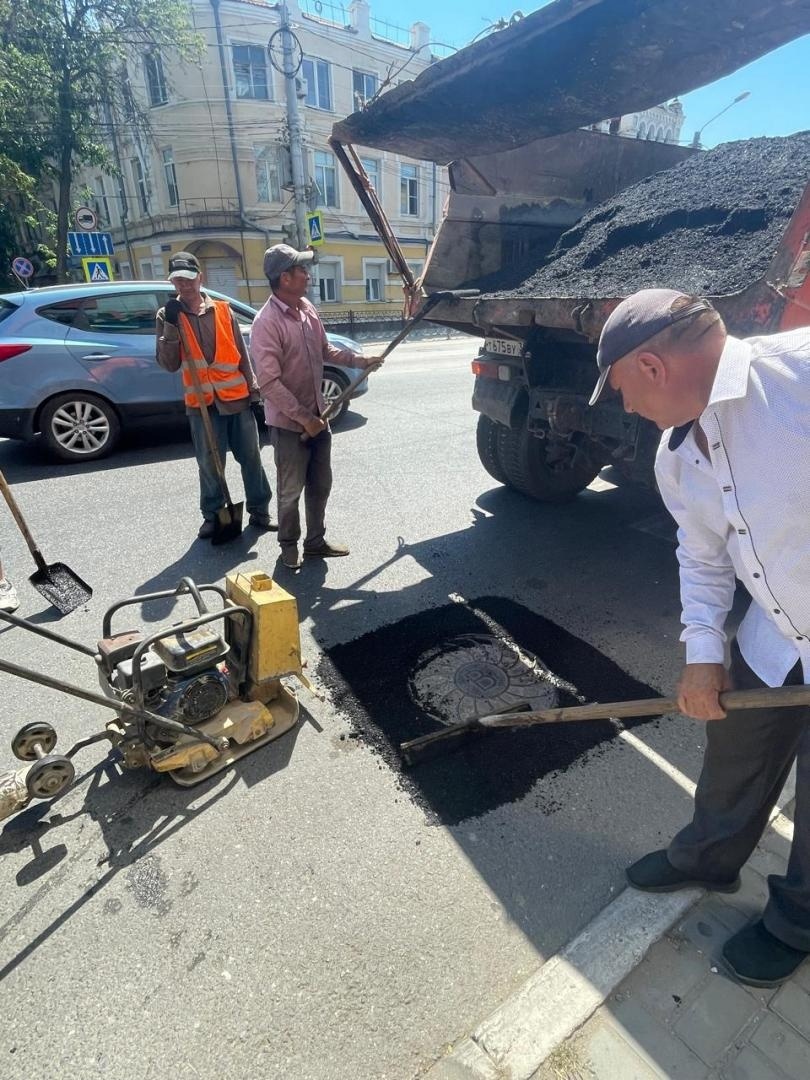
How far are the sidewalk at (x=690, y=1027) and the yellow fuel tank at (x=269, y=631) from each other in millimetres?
1582

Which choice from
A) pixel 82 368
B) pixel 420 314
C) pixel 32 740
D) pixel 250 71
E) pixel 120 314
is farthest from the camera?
pixel 250 71

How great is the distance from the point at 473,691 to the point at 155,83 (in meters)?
31.2

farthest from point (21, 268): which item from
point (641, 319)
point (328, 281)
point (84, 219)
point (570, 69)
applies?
point (641, 319)

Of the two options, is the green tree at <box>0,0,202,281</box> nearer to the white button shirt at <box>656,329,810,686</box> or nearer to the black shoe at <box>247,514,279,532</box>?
the black shoe at <box>247,514,279,532</box>

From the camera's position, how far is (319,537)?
171 inches

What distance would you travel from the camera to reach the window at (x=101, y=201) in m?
30.6

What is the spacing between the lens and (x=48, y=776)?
2188 mm

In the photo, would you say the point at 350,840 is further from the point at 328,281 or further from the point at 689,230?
the point at 328,281

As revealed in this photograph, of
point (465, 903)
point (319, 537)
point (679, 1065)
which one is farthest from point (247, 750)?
point (319, 537)

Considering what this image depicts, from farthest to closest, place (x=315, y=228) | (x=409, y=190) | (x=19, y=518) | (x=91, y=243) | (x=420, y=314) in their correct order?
(x=409, y=190), (x=315, y=228), (x=91, y=243), (x=420, y=314), (x=19, y=518)

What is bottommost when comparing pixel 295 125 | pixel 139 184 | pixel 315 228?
pixel 315 228

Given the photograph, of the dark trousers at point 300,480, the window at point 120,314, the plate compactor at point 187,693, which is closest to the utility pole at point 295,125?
the window at point 120,314

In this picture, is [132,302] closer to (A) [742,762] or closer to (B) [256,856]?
(B) [256,856]

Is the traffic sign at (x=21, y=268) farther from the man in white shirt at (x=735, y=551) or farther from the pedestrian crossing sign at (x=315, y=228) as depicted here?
the man in white shirt at (x=735, y=551)
